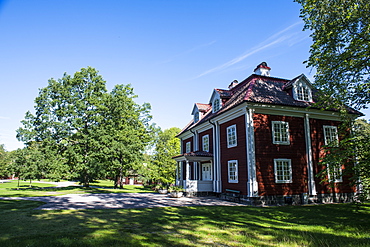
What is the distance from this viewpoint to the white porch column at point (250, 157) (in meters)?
Result: 15.5

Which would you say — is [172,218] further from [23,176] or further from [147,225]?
[23,176]

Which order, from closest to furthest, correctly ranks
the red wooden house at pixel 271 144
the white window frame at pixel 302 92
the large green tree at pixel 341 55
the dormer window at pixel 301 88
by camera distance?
the large green tree at pixel 341 55 → the red wooden house at pixel 271 144 → the dormer window at pixel 301 88 → the white window frame at pixel 302 92

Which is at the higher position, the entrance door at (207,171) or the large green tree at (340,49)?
the large green tree at (340,49)

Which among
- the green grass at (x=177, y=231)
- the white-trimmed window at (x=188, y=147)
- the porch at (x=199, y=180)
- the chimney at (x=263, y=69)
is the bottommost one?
the green grass at (x=177, y=231)

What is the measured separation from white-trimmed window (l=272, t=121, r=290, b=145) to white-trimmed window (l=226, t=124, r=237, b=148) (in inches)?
108

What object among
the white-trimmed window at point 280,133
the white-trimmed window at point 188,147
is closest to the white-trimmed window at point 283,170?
the white-trimmed window at point 280,133

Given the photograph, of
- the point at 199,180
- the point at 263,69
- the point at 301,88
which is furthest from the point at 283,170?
the point at 263,69

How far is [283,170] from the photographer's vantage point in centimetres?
1677

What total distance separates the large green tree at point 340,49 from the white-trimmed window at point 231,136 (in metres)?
6.76

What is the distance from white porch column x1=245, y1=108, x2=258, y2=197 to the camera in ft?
50.8

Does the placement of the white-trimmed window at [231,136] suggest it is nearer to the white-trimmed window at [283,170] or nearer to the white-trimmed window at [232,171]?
the white-trimmed window at [232,171]

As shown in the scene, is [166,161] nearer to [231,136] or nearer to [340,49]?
[231,136]

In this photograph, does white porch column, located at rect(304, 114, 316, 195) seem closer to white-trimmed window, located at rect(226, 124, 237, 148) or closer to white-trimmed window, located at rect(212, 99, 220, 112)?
white-trimmed window, located at rect(226, 124, 237, 148)

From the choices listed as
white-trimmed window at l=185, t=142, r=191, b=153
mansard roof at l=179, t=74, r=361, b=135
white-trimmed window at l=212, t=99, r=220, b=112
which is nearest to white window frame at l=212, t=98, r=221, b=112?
white-trimmed window at l=212, t=99, r=220, b=112
